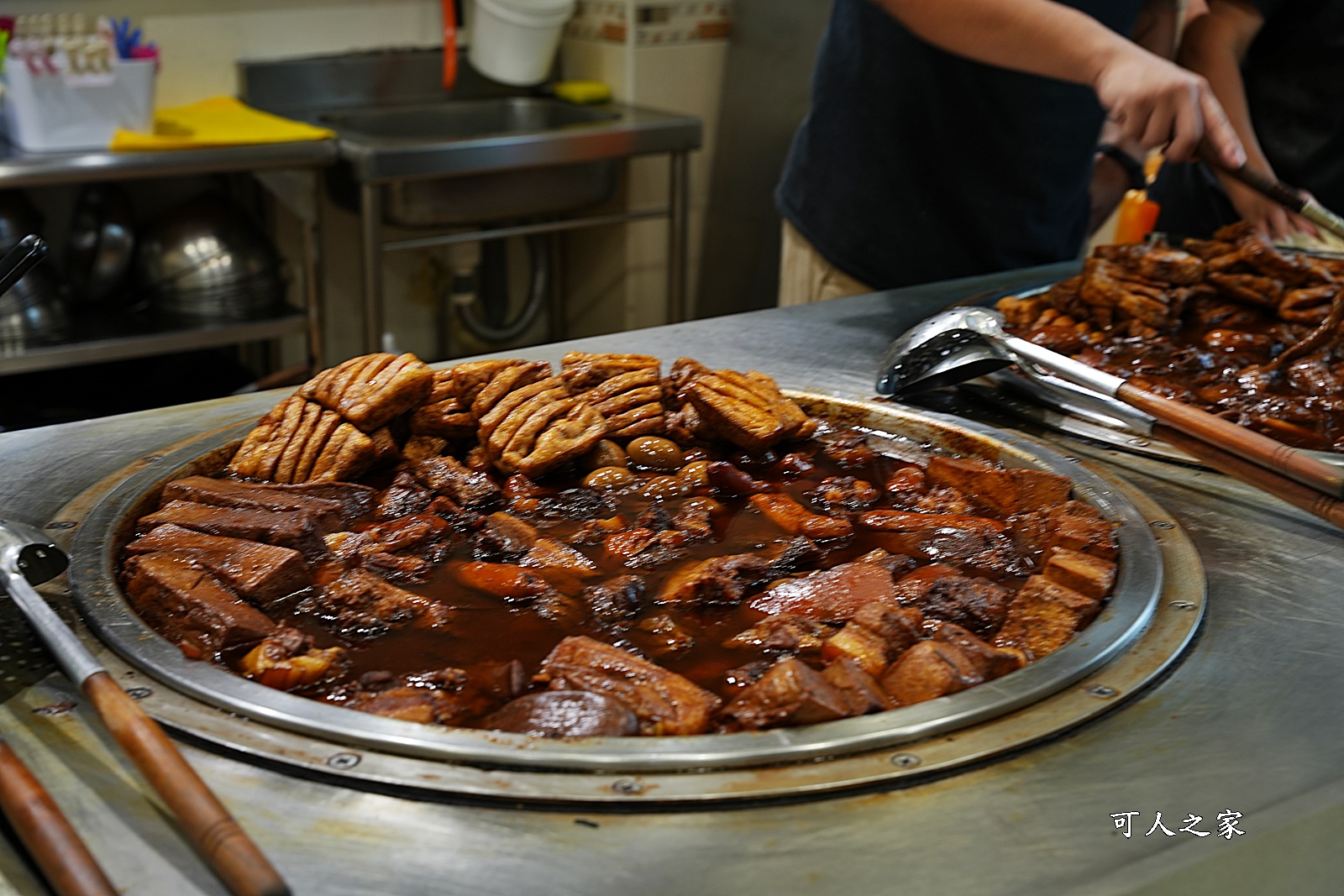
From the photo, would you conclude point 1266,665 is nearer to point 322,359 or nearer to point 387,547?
point 387,547

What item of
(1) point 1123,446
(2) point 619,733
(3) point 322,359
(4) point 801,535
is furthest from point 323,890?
(3) point 322,359

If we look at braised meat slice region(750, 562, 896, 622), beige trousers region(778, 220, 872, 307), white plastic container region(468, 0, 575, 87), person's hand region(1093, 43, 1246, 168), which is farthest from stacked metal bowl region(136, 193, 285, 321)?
braised meat slice region(750, 562, 896, 622)

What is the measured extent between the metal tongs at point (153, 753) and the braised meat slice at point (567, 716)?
0.82 ft

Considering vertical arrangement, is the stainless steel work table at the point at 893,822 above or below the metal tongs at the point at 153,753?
below

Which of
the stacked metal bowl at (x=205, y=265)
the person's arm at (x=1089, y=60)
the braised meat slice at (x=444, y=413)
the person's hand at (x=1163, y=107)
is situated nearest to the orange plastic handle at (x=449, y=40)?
the stacked metal bowl at (x=205, y=265)

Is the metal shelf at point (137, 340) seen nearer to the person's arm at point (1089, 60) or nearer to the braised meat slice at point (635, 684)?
the person's arm at point (1089, 60)

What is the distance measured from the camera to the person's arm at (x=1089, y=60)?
195cm

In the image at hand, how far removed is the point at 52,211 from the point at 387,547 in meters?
3.42

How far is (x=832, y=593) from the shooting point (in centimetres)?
130

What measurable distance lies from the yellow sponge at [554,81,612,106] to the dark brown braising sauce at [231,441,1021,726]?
11.4 ft

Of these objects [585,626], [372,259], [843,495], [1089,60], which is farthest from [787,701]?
[372,259]

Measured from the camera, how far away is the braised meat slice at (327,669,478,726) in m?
1.07

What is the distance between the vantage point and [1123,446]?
5.54 ft

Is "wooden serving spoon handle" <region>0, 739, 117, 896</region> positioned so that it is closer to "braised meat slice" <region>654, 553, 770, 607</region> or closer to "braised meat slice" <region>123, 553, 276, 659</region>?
"braised meat slice" <region>123, 553, 276, 659</region>
